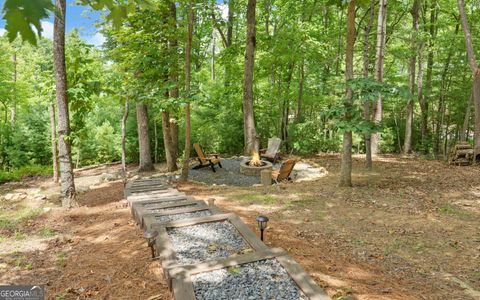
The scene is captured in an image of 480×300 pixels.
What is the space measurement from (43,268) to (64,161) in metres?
2.94

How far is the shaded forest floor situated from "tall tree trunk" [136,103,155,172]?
340 cm

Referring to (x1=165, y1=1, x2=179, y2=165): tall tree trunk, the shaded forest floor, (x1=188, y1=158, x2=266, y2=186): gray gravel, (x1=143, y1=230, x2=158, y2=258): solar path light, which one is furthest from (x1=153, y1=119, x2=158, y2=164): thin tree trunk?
(x1=143, y1=230, x2=158, y2=258): solar path light

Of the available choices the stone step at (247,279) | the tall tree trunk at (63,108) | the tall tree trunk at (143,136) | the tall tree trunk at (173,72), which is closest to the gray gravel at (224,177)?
the tall tree trunk at (173,72)

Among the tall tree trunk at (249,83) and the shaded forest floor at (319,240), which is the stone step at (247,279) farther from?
the tall tree trunk at (249,83)

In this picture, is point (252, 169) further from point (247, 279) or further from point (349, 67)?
point (247, 279)

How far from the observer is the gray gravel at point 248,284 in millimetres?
2623

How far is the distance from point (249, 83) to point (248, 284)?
923cm

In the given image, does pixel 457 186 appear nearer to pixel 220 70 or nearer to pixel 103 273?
pixel 103 273

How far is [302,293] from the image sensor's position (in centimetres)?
264

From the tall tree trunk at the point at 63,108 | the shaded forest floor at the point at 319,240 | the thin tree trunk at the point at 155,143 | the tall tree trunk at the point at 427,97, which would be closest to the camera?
the shaded forest floor at the point at 319,240

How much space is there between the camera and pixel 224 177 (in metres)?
9.94

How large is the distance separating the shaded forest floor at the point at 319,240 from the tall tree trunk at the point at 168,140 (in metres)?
2.29

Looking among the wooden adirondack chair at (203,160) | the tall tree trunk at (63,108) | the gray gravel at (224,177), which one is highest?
the tall tree trunk at (63,108)

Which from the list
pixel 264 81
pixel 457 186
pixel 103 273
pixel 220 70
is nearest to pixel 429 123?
pixel 264 81
